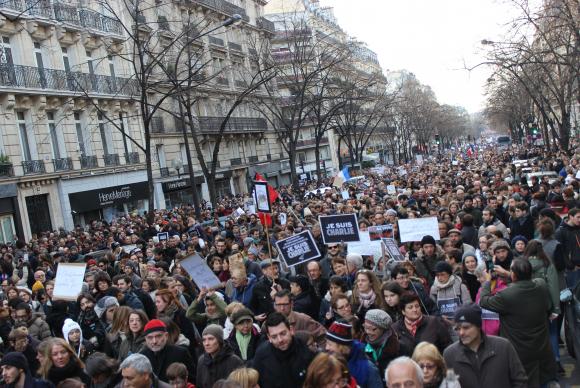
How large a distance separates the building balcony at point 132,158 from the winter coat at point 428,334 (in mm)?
29794

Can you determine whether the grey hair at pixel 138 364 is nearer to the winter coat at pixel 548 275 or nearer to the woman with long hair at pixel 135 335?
the woman with long hair at pixel 135 335

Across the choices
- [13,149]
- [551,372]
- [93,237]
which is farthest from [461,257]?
[13,149]

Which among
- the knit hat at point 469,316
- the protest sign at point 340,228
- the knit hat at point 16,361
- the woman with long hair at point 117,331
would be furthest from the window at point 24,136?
the knit hat at point 469,316

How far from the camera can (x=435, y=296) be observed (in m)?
7.42

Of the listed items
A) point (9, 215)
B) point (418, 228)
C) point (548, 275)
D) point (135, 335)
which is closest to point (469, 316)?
point (548, 275)

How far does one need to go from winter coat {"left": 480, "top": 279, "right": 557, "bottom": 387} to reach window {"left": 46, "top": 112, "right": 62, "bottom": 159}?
26200mm

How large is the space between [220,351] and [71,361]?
1.38 m

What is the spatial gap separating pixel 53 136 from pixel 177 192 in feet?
39.6

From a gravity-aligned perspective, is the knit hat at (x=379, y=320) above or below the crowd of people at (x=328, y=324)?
above

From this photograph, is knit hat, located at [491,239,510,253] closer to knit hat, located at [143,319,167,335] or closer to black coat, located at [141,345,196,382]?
black coat, located at [141,345,196,382]

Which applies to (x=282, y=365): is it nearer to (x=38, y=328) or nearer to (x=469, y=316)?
(x=469, y=316)

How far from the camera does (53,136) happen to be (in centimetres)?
2967

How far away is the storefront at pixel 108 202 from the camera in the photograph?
30.3 metres

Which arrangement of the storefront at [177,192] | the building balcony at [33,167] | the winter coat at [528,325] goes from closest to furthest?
the winter coat at [528,325] < the building balcony at [33,167] < the storefront at [177,192]
